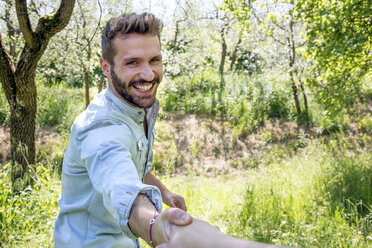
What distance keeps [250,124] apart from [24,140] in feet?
25.1

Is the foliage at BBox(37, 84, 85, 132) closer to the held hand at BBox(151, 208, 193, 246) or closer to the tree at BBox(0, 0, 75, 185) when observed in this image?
the tree at BBox(0, 0, 75, 185)

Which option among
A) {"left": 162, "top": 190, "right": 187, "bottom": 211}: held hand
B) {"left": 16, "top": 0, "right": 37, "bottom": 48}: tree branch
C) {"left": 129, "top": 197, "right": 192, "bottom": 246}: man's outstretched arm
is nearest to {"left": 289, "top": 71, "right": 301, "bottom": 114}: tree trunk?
{"left": 16, "top": 0, "right": 37, "bottom": 48}: tree branch

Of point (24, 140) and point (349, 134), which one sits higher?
point (24, 140)

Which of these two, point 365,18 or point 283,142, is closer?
point 365,18

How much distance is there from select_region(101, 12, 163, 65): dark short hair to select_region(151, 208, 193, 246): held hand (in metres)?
0.98

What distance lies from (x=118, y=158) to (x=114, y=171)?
0.06 meters

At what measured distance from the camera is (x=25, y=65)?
13.5ft

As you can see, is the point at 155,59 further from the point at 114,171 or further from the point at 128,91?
the point at 114,171

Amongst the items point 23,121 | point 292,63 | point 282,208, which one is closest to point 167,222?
point 282,208

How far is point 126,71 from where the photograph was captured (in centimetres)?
154

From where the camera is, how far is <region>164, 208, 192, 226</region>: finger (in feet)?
2.64

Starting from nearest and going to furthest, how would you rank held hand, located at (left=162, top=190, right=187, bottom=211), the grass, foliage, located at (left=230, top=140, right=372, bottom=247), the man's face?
the man's face < held hand, located at (left=162, top=190, right=187, bottom=211) < the grass < foliage, located at (left=230, top=140, right=372, bottom=247)

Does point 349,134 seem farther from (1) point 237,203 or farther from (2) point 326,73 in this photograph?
(1) point 237,203

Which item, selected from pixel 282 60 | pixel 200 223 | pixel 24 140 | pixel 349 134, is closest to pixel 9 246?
pixel 24 140
